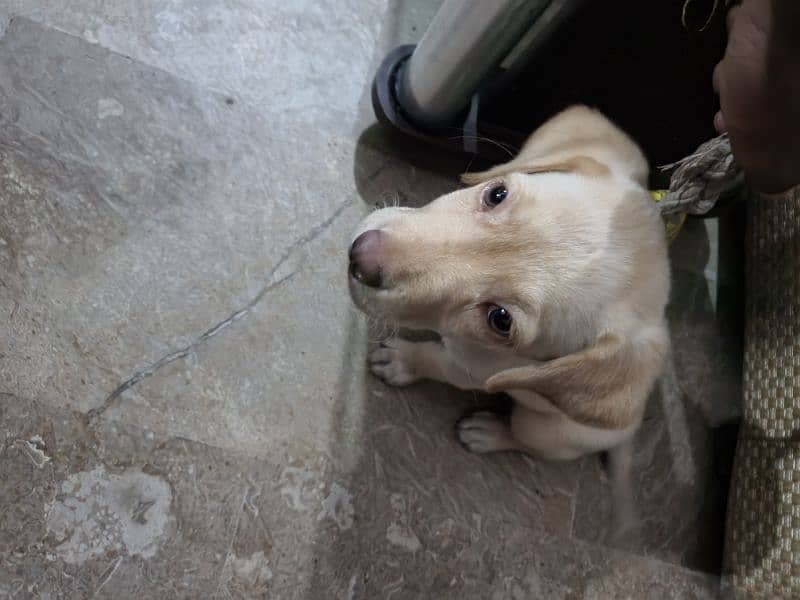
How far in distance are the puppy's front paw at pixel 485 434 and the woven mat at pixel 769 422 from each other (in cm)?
90

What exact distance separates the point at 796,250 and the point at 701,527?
1133 millimetres

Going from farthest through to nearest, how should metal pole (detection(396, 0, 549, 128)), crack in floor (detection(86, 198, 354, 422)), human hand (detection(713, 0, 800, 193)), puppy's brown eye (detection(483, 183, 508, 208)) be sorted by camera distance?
crack in floor (detection(86, 198, 354, 422))
metal pole (detection(396, 0, 549, 128))
puppy's brown eye (detection(483, 183, 508, 208))
human hand (detection(713, 0, 800, 193))

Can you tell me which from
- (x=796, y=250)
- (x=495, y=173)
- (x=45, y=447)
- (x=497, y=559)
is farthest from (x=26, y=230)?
(x=796, y=250)

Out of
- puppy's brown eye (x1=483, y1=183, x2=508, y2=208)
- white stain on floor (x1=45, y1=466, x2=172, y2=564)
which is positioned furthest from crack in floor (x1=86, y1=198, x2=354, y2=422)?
puppy's brown eye (x1=483, y1=183, x2=508, y2=208)

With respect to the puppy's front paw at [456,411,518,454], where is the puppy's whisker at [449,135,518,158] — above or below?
above

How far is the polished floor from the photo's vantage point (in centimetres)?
190

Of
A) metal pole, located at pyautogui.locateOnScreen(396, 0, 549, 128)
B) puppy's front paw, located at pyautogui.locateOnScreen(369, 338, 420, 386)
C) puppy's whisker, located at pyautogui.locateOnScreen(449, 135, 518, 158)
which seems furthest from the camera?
puppy's whisker, located at pyautogui.locateOnScreen(449, 135, 518, 158)

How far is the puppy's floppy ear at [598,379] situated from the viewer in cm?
144

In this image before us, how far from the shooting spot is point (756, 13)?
1.03 m

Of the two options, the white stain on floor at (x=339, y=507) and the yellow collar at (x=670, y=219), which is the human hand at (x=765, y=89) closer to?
the yellow collar at (x=670, y=219)

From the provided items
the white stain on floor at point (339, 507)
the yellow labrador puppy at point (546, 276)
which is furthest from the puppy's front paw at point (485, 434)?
the yellow labrador puppy at point (546, 276)

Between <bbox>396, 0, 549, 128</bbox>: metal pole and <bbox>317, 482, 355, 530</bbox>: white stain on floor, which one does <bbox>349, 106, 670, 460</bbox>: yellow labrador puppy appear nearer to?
<bbox>396, 0, 549, 128</bbox>: metal pole

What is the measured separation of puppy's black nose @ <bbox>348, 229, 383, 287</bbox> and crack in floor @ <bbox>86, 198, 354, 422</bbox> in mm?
691

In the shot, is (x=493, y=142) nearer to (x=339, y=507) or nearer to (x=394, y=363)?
(x=394, y=363)
